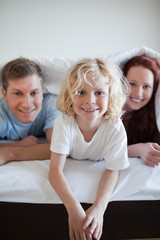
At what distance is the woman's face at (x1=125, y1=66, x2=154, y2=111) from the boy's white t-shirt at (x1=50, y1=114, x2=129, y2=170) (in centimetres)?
28

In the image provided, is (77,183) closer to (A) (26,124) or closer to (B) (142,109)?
(A) (26,124)

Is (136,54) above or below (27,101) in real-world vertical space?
above

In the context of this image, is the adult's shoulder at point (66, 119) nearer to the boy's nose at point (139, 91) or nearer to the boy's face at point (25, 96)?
the boy's face at point (25, 96)

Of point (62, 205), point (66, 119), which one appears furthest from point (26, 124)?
point (62, 205)

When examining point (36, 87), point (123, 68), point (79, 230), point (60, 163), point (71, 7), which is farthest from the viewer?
point (71, 7)

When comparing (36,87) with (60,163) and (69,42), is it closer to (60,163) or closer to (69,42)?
(60,163)

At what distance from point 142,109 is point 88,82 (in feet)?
1.73

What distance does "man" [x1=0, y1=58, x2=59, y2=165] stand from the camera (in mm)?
886

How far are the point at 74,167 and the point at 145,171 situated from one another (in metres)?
0.27

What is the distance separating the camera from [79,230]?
646 mm

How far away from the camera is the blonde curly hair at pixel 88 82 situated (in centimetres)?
68

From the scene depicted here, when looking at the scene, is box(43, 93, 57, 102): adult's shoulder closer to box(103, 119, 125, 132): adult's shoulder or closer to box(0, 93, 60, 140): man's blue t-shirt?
box(0, 93, 60, 140): man's blue t-shirt

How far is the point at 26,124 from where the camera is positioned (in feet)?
3.46

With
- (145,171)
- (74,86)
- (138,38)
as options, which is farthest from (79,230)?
(138,38)
